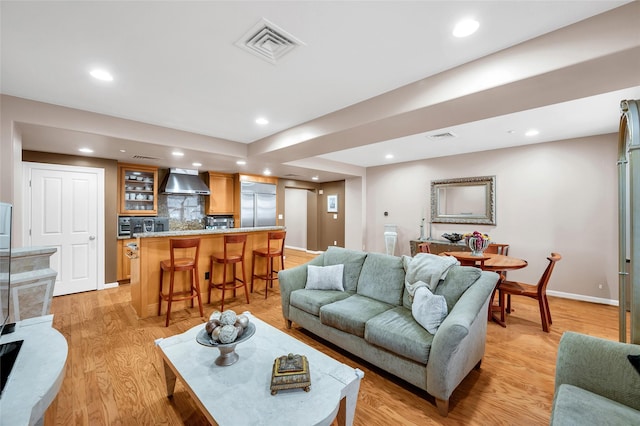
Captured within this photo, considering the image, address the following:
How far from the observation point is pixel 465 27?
172 centimetres

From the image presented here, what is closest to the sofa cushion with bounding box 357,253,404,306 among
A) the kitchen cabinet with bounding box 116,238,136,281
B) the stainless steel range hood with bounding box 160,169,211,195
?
the stainless steel range hood with bounding box 160,169,211,195

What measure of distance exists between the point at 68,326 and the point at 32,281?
79cm

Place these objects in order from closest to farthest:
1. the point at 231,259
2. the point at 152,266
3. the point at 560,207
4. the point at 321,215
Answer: the point at 152,266, the point at 231,259, the point at 560,207, the point at 321,215

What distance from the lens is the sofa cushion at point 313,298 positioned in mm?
2705

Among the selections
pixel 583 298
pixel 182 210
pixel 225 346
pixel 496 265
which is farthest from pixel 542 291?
pixel 182 210

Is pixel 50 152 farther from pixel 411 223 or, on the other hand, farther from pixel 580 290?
pixel 580 290

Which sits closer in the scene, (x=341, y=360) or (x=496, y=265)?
(x=341, y=360)

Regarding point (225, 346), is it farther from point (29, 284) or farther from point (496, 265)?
point (496, 265)

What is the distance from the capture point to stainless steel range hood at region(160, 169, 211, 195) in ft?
18.0

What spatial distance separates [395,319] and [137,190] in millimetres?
5461

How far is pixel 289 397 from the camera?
138cm

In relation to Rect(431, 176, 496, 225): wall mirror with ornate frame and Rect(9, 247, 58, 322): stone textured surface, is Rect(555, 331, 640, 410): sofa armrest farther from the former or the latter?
Rect(9, 247, 58, 322): stone textured surface

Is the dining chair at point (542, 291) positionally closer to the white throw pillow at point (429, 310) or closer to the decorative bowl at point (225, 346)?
the white throw pillow at point (429, 310)

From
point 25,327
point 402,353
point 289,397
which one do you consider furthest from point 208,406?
point 402,353
